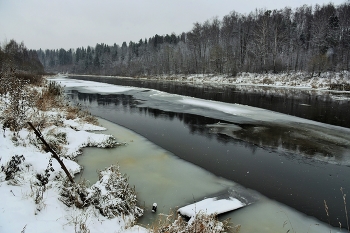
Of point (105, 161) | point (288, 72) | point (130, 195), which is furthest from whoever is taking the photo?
point (288, 72)

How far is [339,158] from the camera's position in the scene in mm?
8086

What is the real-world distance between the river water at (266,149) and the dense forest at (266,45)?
29.2 m

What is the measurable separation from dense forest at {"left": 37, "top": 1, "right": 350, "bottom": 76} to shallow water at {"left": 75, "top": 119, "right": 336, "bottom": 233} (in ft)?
118

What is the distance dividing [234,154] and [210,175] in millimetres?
2018

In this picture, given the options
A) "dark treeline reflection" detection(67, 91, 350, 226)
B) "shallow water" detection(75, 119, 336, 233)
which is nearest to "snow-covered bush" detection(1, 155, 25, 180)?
"shallow water" detection(75, 119, 336, 233)

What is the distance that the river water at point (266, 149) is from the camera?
611 cm

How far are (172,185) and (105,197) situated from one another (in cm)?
219

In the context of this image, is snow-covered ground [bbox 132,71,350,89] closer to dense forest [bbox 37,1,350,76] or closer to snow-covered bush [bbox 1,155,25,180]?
dense forest [bbox 37,1,350,76]

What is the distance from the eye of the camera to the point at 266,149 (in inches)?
357

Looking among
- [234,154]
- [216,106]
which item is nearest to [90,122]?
[234,154]

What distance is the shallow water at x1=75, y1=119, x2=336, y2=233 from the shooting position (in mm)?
4855

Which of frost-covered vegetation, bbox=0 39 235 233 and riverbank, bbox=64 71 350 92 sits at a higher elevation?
riverbank, bbox=64 71 350 92

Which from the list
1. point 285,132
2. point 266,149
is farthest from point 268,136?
point 266,149

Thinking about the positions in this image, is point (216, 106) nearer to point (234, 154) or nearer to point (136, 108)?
point (136, 108)
